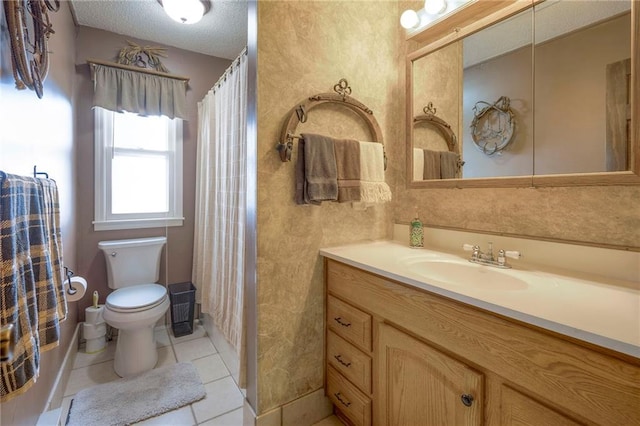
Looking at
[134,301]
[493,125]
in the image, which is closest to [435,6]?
[493,125]

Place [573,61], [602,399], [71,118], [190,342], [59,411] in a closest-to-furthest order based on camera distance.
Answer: [602,399], [573,61], [59,411], [71,118], [190,342]

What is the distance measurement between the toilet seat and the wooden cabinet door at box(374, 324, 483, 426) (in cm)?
152

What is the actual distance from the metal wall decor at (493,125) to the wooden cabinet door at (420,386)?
0.95 metres

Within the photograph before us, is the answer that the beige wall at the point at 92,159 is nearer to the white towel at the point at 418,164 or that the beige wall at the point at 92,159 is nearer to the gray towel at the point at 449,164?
the white towel at the point at 418,164

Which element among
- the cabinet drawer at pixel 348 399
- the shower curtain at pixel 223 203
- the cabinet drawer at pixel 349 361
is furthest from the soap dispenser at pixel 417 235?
the shower curtain at pixel 223 203

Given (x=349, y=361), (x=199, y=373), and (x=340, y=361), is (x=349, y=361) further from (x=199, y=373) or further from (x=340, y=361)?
(x=199, y=373)

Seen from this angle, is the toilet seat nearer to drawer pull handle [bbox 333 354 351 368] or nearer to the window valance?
drawer pull handle [bbox 333 354 351 368]

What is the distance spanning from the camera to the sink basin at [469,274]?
1.07m

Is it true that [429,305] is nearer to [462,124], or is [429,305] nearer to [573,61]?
[462,124]

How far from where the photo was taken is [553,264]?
1114mm

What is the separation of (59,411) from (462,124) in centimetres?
245

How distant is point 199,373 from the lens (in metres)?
1.86

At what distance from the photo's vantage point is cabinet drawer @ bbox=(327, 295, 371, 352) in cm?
121

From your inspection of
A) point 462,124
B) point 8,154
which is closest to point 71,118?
point 8,154
